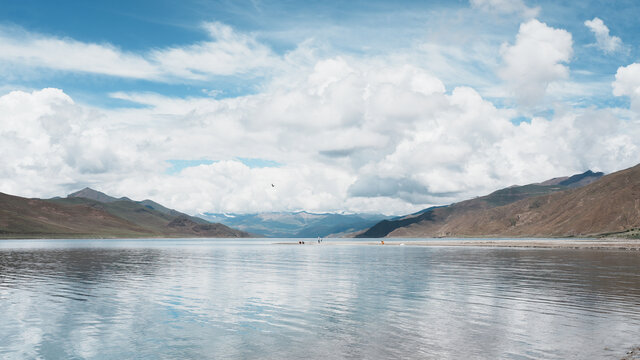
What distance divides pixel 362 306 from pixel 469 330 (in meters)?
10.9

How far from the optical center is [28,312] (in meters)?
35.8

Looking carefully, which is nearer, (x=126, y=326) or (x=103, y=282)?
(x=126, y=326)

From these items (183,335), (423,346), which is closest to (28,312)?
(183,335)

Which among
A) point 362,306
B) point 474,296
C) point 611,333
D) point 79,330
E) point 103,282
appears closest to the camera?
point 611,333

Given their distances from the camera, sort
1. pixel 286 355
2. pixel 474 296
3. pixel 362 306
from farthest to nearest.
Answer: pixel 474 296, pixel 362 306, pixel 286 355

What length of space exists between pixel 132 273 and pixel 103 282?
12.1m

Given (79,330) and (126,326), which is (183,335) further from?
(79,330)

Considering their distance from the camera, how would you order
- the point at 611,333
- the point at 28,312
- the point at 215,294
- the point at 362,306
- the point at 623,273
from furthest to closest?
the point at 623,273
the point at 215,294
the point at 362,306
the point at 28,312
the point at 611,333

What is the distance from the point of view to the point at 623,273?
2496 inches

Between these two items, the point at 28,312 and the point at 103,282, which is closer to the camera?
the point at 28,312

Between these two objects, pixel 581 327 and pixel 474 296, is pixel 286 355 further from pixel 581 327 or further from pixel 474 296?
pixel 474 296

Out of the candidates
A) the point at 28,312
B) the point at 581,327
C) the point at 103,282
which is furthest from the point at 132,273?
the point at 581,327

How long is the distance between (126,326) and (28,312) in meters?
10.3

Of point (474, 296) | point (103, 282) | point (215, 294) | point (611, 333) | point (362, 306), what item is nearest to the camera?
point (611, 333)
